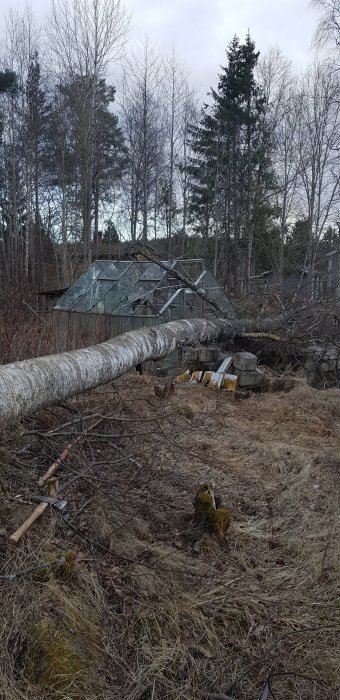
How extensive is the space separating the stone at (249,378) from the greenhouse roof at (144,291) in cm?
208

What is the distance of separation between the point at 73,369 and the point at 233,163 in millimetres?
22298

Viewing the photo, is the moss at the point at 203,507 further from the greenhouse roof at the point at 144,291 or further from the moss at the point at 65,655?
the greenhouse roof at the point at 144,291

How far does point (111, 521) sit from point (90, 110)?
17.6m

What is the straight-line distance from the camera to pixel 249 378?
870 cm

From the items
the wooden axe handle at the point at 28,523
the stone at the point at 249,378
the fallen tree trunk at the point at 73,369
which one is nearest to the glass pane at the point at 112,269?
the fallen tree trunk at the point at 73,369

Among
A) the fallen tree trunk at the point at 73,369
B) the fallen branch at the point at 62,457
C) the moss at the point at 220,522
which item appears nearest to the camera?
the moss at the point at 220,522

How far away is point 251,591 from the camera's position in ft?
9.84

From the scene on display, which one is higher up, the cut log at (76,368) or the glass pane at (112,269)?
the glass pane at (112,269)

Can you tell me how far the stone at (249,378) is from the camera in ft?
28.5

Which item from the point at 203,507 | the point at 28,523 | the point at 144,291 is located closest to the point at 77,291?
the point at 144,291

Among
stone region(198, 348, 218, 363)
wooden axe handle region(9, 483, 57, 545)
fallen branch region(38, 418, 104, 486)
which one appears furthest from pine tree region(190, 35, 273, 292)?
wooden axe handle region(9, 483, 57, 545)

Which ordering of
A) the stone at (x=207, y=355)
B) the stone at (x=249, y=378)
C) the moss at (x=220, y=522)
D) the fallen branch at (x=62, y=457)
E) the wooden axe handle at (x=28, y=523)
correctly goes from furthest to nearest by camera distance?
the stone at (x=207, y=355), the stone at (x=249, y=378), the fallen branch at (x=62, y=457), the moss at (x=220, y=522), the wooden axe handle at (x=28, y=523)

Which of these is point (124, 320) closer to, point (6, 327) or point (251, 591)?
point (6, 327)

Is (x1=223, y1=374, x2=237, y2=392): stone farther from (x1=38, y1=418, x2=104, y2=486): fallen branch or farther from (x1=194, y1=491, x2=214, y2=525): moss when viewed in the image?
(x1=194, y1=491, x2=214, y2=525): moss
